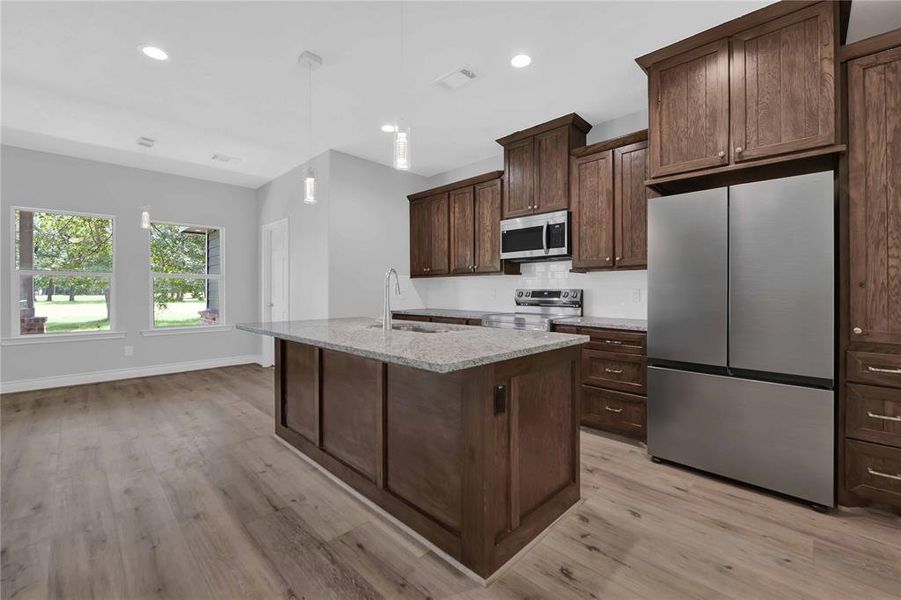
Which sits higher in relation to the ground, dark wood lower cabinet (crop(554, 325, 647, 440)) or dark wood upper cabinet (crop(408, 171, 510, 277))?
dark wood upper cabinet (crop(408, 171, 510, 277))

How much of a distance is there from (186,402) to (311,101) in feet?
10.6

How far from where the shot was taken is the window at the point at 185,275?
5445 mm

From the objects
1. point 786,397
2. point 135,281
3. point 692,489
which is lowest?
point 692,489

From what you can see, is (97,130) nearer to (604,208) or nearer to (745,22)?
(604,208)

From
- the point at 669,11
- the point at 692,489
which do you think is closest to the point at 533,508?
the point at 692,489

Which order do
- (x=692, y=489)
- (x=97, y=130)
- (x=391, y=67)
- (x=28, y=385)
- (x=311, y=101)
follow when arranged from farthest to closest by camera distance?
1. (x=28, y=385)
2. (x=97, y=130)
3. (x=311, y=101)
4. (x=391, y=67)
5. (x=692, y=489)

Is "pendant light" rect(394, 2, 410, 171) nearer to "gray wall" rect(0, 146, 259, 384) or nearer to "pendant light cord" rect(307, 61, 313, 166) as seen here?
"pendant light cord" rect(307, 61, 313, 166)

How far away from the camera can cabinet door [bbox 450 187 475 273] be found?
467cm

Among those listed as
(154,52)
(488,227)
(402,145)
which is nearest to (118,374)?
(154,52)

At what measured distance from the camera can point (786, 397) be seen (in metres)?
2.17

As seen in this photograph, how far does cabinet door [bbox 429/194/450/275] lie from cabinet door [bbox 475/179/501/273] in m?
0.50

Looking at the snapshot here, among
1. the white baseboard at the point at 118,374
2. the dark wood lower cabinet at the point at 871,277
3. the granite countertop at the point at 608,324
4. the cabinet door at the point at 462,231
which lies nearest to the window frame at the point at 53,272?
the white baseboard at the point at 118,374

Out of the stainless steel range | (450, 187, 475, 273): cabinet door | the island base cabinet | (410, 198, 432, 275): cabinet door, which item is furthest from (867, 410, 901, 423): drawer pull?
(410, 198, 432, 275): cabinet door

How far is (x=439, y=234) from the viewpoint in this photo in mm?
5051
